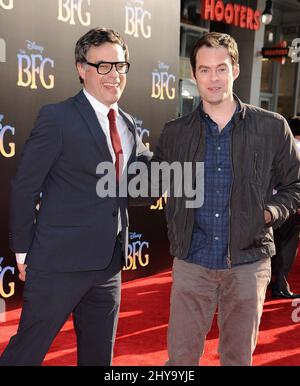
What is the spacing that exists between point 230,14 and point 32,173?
396 inches

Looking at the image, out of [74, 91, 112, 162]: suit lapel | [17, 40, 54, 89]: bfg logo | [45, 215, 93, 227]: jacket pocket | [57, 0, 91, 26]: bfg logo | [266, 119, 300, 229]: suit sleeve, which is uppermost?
[57, 0, 91, 26]: bfg logo

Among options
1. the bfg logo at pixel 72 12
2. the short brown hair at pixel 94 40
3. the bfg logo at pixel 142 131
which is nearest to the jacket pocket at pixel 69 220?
the short brown hair at pixel 94 40

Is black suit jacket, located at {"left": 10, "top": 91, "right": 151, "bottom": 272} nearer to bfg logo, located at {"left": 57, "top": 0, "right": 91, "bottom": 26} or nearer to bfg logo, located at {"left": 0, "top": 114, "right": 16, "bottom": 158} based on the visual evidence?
bfg logo, located at {"left": 0, "top": 114, "right": 16, "bottom": 158}

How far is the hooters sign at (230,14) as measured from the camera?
1072 centimetres

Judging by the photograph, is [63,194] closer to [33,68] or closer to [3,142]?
[3,142]

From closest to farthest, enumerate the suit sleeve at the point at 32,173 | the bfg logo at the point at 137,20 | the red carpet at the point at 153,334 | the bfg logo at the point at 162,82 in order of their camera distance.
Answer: the suit sleeve at the point at 32,173 → the red carpet at the point at 153,334 → the bfg logo at the point at 137,20 → the bfg logo at the point at 162,82

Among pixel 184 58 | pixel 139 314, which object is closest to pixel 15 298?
pixel 139 314

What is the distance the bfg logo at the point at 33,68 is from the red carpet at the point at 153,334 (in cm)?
193

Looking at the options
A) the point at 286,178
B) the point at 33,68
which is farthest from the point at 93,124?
the point at 33,68

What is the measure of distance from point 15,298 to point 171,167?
253 centimetres

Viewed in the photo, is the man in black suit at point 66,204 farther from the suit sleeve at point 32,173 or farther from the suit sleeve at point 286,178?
the suit sleeve at point 286,178

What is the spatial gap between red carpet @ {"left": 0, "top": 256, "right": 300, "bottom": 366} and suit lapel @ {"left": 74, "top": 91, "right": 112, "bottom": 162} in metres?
1.80

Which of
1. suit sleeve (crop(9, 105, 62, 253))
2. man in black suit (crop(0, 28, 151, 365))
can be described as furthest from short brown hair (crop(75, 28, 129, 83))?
suit sleeve (crop(9, 105, 62, 253))

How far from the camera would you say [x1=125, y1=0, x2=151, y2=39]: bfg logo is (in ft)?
17.3
